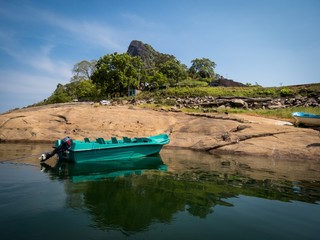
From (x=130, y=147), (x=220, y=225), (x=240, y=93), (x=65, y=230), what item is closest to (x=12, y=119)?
(x=130, y=147)

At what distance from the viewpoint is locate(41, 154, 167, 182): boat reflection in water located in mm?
10078

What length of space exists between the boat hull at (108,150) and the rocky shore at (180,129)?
4.67 m

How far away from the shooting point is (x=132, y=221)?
18.2 ft

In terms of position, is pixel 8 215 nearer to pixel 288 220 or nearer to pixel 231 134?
pixel 288 220

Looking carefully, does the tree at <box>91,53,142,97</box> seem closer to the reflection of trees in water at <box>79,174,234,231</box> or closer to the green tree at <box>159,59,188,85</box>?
the green tree at <box>159,59,188,85</box>

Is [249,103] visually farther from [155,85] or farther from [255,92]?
[155,85]

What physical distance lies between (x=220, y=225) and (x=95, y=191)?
3.94m

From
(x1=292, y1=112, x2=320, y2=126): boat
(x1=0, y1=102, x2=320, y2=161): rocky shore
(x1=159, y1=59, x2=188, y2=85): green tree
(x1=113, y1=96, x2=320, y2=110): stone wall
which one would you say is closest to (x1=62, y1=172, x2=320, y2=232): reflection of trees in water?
(x1=0, y1=102, x2=320, y2=161): rocky shore

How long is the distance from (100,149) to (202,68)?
57949 mm

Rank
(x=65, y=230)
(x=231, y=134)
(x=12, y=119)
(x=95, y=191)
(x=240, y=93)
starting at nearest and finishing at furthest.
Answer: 1. (x=65, y=230)
2. (x=95, y=191)
3. (x=231, y=134)
4. (x=12, y=119)
5. (x=240, y=93)

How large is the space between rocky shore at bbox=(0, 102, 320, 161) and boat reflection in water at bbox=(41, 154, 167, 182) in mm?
6178

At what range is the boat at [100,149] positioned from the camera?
41.2 feet

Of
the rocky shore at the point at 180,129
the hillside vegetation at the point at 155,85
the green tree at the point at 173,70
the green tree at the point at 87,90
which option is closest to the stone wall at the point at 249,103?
the hillside vegetation at the point at 155,85

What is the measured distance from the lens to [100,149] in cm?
1309
